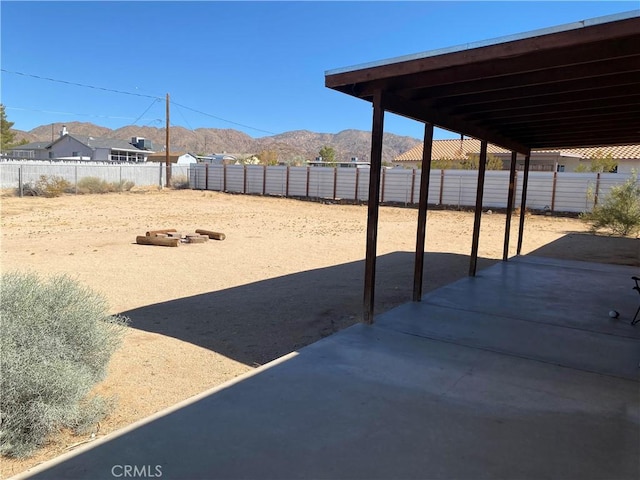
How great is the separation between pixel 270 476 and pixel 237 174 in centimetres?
3316

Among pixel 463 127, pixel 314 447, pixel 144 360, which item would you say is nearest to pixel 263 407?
pixel 314 447

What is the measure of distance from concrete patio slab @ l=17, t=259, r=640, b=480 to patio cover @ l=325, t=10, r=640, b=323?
4.48 feet

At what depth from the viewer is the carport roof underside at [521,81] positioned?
12.7 feet

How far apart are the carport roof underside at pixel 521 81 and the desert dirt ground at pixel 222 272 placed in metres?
2.74

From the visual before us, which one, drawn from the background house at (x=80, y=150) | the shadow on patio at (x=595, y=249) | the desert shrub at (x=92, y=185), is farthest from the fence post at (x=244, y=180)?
the background house at (x=80, y=150)

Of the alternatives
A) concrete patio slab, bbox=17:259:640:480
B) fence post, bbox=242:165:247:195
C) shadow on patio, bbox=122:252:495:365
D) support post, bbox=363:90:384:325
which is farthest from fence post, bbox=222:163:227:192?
concrete patio slab, bbox=17:259:640:480

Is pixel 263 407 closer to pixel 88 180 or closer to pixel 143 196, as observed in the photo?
pixel 143 196

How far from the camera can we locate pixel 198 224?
17969 millimetres

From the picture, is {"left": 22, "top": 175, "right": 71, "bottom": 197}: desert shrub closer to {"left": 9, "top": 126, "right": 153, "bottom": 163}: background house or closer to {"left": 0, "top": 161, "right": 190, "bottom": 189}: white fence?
{"left": 0, "top": 161, "right": 190, "bottom": 189}: white fence

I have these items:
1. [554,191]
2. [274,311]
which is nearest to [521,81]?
[274,311]

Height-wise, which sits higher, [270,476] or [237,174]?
[237,174]

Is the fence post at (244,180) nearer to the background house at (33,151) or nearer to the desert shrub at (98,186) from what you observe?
the desert shrub at (98,186)

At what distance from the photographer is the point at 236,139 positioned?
5674 inches

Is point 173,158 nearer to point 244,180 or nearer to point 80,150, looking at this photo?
point 80,150
